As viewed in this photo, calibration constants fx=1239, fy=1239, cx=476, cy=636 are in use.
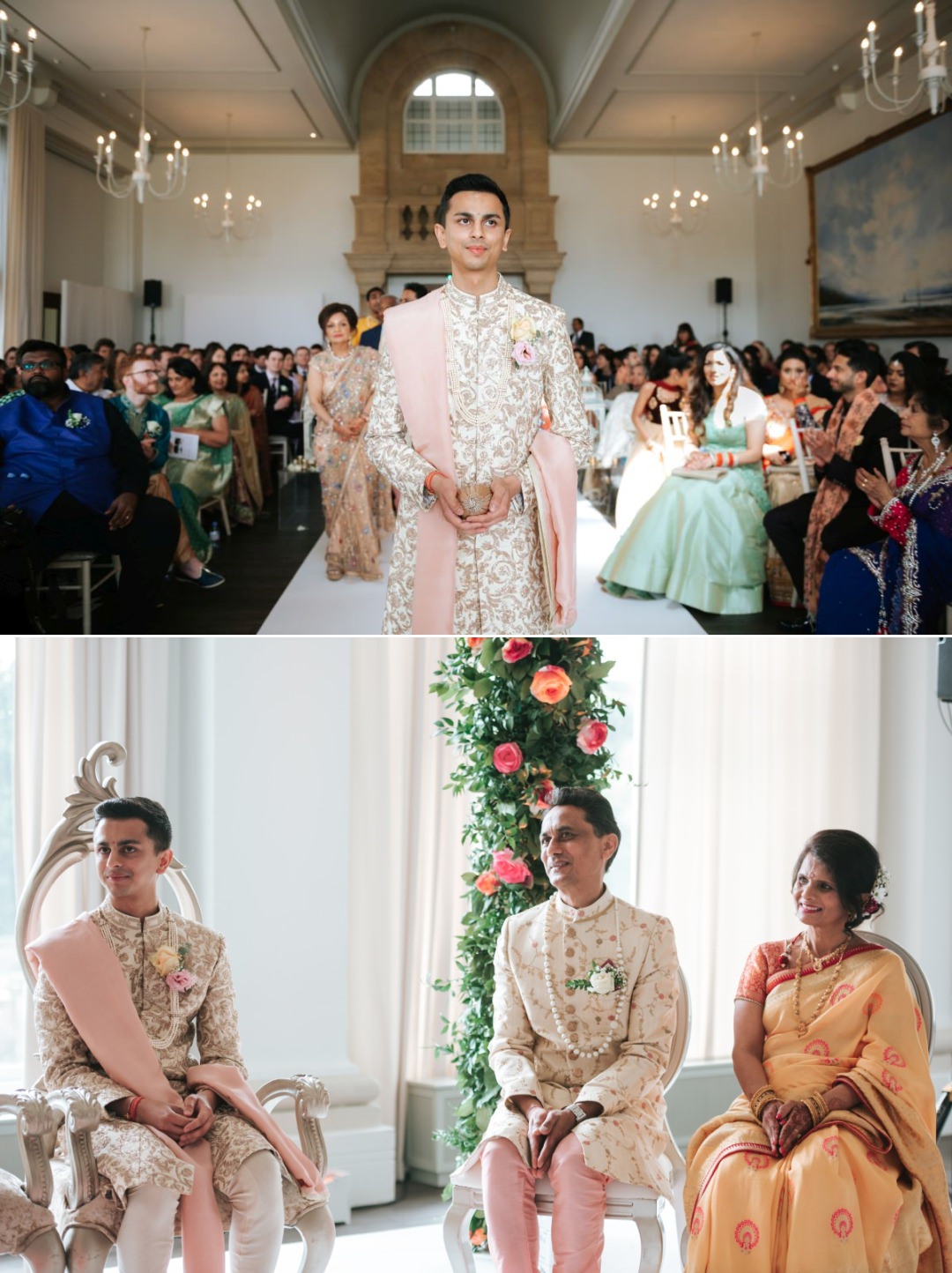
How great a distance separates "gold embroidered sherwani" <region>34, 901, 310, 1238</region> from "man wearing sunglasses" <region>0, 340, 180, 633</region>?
1.42 meters

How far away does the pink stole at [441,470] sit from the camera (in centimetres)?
213

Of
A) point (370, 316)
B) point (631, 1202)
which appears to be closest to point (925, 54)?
point (370, 316)

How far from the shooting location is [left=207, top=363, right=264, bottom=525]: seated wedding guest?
5.09m

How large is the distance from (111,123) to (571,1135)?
3115mm

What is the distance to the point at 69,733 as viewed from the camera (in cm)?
312

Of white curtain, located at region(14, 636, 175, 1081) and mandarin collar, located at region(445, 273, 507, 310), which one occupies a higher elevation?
mandarin collar, located at region(445, 273, 507, 310)

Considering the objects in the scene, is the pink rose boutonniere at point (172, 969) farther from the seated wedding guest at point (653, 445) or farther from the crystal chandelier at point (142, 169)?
the seated wedding guest at point (653, 445)

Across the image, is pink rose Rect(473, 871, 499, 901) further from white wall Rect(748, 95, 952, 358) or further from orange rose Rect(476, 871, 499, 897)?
white wall Rect(748, 95, 952, 358)

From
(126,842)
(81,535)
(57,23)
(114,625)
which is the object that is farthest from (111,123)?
(126,842)

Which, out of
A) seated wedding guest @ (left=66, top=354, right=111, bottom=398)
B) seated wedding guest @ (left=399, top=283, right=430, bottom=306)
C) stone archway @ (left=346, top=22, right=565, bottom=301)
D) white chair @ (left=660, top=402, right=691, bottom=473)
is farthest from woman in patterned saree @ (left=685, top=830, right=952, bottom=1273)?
seated wedding guest @ (left=66, top=354, right=111, bottom=398)

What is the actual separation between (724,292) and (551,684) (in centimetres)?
248

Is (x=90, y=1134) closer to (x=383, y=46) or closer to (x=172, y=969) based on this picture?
(x=172, y=969)

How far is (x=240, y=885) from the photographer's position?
3.12 metres

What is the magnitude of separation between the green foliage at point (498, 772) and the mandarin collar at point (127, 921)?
2.68 feet
